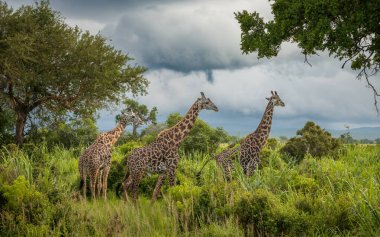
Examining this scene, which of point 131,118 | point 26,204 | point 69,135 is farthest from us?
point 69,135

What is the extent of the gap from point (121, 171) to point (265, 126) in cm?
531

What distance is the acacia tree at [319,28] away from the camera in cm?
1144

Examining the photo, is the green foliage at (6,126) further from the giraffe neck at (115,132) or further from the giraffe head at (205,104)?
the giraffe head at (205,104)

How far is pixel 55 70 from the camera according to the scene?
3019cm

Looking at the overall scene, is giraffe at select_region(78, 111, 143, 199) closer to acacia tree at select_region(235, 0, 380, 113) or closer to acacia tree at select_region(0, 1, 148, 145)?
acacia tree at select_region(235, 0, 380, 113)

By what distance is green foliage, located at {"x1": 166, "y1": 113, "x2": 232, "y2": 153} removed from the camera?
23750 millimetres

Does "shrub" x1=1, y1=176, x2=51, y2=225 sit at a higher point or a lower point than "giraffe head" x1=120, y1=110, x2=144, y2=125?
lower

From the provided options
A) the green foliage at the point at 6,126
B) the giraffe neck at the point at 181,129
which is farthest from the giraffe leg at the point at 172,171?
the green foliage at the point at 6,126

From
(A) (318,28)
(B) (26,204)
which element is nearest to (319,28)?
(A) (318,28)

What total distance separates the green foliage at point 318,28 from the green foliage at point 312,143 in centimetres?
749

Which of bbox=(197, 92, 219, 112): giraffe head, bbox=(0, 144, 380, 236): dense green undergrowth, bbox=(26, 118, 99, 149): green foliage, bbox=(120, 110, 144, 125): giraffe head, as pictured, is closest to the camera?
bbox=(0, 144, 380, 236): dense green undergrowth

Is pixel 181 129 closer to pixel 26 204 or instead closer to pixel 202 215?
pixel 202 215

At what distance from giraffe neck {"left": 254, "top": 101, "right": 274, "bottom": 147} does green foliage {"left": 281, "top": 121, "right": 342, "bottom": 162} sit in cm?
530

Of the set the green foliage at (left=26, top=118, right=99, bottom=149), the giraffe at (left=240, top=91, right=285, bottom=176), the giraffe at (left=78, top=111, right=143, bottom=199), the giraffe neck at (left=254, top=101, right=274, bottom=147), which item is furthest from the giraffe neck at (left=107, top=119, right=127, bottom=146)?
the green foliage at (left=26, top=118, right=99, bottom=149)
